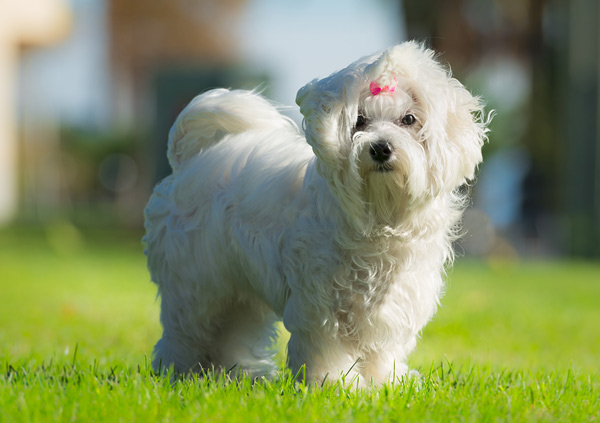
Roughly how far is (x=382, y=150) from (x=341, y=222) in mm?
407

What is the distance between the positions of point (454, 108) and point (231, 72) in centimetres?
1555

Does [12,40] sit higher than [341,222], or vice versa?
[12,40]

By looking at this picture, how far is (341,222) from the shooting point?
3.55m

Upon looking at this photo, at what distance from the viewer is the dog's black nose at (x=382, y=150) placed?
3340 mm

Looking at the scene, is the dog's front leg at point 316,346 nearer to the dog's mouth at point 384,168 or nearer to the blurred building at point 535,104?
the dog's mouth at point 384,168

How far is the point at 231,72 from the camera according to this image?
734 inches

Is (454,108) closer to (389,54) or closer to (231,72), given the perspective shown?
(389,54)

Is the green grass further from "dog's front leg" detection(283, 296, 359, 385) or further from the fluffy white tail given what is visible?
the fluffy white tail

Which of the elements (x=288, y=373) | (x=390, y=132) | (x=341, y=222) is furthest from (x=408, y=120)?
(x=288, y=373)

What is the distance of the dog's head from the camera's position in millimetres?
3373

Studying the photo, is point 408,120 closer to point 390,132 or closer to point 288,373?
point 390,132

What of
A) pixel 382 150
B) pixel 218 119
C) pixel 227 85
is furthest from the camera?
pixel 227 85

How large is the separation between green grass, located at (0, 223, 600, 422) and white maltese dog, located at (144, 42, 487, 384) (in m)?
0.29

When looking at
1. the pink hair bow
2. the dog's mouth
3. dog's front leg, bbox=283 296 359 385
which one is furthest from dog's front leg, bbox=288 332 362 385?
the pink hair bow
